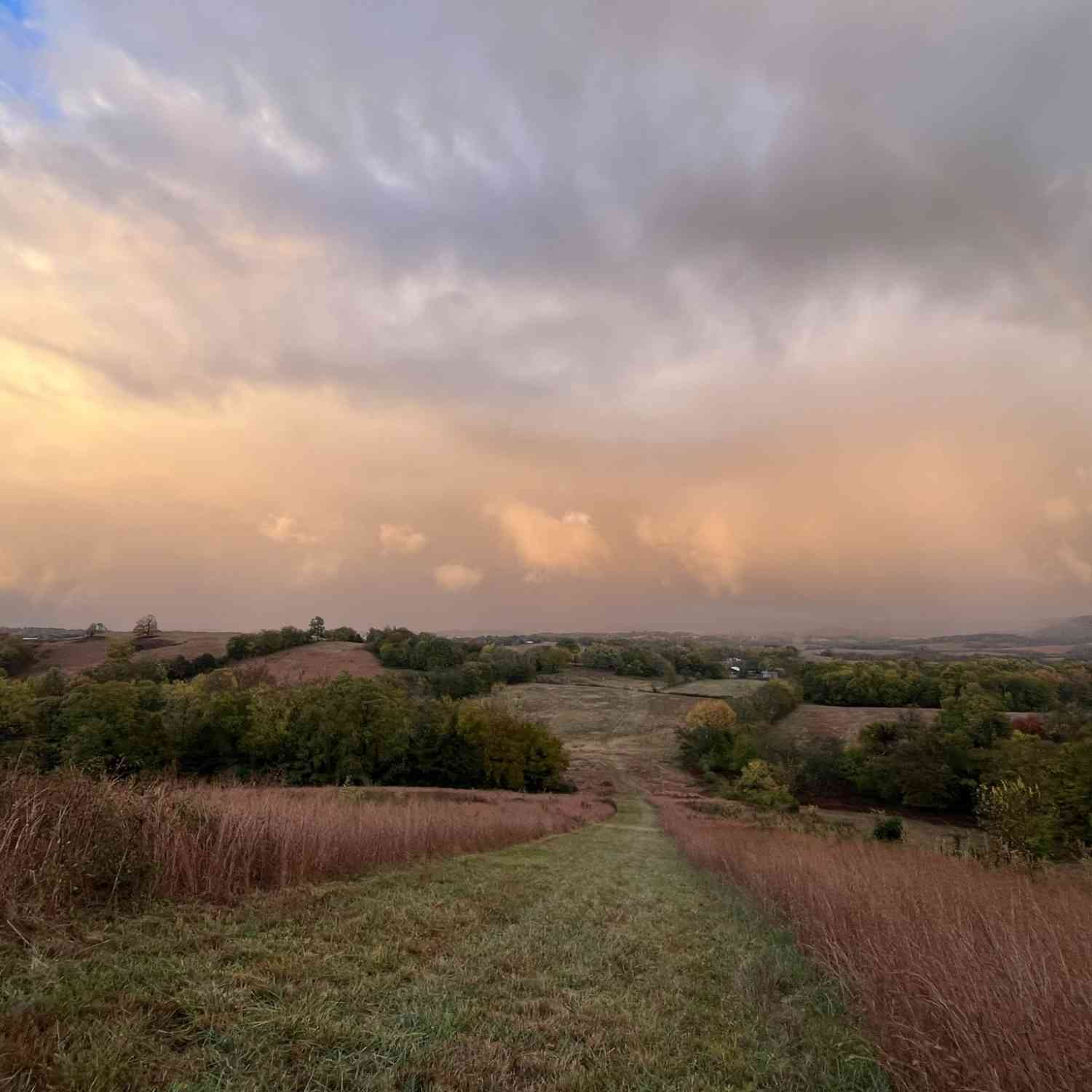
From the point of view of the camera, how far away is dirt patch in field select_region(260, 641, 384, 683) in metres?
101

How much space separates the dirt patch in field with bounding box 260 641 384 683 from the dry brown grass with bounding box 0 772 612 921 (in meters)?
82.6

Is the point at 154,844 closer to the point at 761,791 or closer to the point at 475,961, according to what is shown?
the point at 475,961

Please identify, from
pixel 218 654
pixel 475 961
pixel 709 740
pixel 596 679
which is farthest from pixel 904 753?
pixel 218 654

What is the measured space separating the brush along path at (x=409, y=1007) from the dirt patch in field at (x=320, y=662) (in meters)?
87.3

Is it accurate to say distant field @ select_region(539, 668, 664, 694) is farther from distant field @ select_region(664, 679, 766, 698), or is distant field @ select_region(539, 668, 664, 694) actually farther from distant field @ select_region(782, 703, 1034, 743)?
distant field @ select_region(782, 703, 1034, 743)

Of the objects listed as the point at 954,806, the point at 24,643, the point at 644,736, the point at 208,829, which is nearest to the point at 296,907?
the point at 208,829

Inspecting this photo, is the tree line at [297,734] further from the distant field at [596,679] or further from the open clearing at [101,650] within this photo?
the distant field at [596,679]

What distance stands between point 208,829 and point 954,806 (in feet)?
287

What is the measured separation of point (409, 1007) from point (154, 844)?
4.90 metres

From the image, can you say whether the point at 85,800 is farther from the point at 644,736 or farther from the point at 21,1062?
the point at 644,736

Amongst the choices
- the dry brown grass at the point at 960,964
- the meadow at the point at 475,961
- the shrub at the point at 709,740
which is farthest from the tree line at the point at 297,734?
the dry brown grass at the point at 960,964

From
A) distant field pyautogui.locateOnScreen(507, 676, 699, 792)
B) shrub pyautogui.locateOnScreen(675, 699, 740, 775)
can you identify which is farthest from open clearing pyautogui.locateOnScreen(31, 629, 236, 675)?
shrub pyautogui.locateOnScreen(675, 699, 740, 775)

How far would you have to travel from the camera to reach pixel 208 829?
9.76 meters

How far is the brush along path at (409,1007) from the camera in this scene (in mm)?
4707
